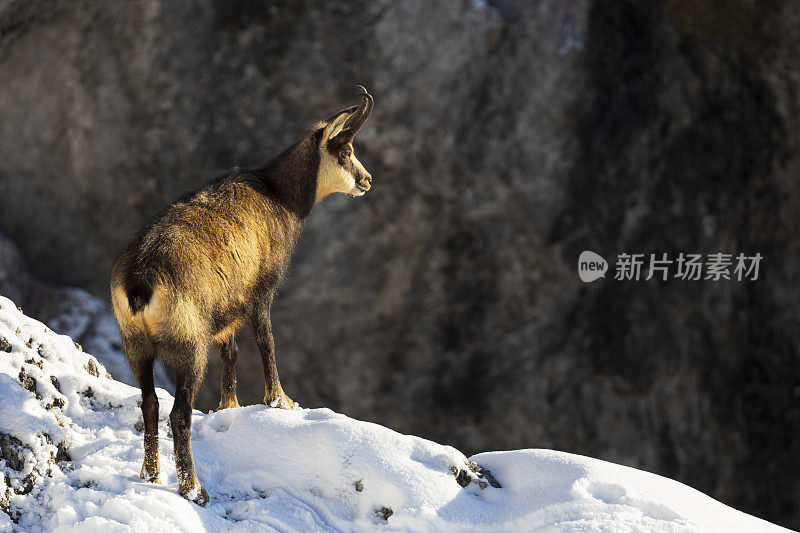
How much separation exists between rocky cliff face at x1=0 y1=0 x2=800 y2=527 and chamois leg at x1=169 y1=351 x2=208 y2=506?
7.71 meters

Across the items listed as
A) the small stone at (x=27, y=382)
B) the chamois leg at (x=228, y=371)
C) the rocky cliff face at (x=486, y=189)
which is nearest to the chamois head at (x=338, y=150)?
the chamois leg at (x=228, y=371)

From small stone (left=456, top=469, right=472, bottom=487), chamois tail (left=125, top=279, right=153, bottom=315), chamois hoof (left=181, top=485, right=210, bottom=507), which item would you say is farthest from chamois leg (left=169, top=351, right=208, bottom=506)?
small stone (left=456, top=469, right=472, bottom=487)

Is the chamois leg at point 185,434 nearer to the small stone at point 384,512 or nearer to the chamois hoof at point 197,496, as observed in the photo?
the chamois hoof at point 197,496

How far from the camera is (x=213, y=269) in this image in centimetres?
463

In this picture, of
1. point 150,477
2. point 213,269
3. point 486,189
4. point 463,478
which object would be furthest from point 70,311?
point 463,478

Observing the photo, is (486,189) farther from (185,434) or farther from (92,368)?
(185,434)

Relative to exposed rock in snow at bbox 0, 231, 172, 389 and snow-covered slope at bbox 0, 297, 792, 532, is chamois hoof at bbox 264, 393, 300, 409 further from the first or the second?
exposed rock in snow at bbox 0, 231, 172, 389

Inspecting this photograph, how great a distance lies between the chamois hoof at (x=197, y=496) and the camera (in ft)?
13.8

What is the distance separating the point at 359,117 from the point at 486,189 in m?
6.57

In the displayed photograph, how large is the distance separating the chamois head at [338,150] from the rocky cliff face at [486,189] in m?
5.77

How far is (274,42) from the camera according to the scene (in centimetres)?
1224

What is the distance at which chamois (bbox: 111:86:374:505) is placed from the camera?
422 centimetres

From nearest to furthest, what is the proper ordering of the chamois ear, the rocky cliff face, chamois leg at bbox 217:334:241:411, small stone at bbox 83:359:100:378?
1. small stone at bbox 83:359:100:378
2. chamois leg at bbox 217:334:241:411
3. the chamois ear
4. the rocky cliff face

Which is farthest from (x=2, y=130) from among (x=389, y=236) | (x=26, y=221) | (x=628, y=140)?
(x=628, y=140)
